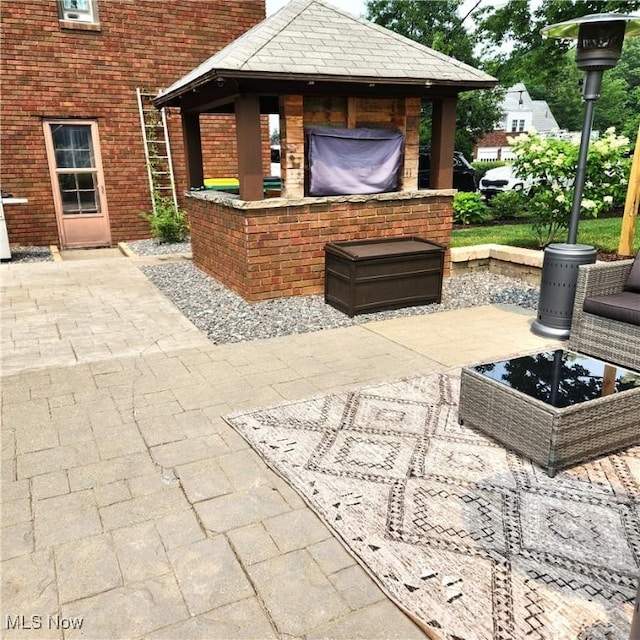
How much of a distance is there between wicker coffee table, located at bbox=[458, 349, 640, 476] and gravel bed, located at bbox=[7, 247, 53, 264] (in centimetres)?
829

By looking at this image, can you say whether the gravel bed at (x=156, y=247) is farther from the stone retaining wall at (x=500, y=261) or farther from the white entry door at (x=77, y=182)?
the stone retaining wall at (x=500, y=261)

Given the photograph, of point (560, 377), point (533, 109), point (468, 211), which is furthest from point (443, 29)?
point (533, 109)

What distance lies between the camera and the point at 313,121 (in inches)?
245

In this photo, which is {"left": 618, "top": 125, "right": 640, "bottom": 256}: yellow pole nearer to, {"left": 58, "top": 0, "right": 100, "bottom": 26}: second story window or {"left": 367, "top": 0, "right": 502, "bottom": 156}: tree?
{"left": 58, "top": 0, "right": 100, "bottom": 26}: second story window

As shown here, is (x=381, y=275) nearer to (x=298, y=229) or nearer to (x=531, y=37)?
(x=298, y=229)

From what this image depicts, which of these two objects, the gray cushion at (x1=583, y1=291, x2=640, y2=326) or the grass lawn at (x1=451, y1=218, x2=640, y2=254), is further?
the grass lawn at (x1=451, y1=218, x2=640, y2=254)

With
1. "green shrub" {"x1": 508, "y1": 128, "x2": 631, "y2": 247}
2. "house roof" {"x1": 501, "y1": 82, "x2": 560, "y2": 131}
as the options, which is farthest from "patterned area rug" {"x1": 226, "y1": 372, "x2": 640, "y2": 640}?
"house roof" {"x1": 501, "y1": 82, "x2": 560, "y2": 131}

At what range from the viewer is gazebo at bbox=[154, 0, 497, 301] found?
18.8 feet

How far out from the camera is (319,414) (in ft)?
11.7

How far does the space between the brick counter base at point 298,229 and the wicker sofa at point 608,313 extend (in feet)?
8.93

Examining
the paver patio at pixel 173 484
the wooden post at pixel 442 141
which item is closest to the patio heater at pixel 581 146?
the paver patio at pixel 173 484

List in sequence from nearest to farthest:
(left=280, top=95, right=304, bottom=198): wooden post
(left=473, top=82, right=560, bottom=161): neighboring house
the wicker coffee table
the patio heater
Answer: the wicker coffee table, the patio heater, (left=280, top=95, right=304, bottom=198): wooden post, (left=473, top=82, right=560, bottom=161): neighboring house

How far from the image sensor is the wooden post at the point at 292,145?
236 inches

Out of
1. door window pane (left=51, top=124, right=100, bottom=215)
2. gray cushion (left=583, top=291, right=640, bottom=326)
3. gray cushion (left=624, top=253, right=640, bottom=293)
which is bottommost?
gray cushion (left=583, top=291, right=640, bottom=326)
